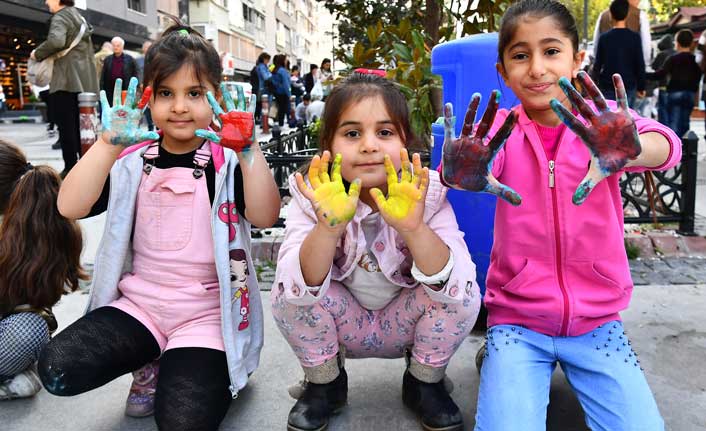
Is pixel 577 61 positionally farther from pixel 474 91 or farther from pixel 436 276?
pixel 436 276

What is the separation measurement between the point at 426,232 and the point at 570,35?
0.68 metres

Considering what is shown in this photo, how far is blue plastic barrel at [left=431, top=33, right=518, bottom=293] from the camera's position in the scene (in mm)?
2209

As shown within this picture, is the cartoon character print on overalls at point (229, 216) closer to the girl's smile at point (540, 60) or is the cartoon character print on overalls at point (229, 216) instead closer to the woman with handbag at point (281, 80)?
the girl's smile at point (540, 60)

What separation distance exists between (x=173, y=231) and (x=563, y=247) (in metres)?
1.15

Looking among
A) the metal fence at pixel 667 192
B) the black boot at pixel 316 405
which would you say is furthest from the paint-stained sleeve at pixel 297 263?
the metal fence at pixel 667 192

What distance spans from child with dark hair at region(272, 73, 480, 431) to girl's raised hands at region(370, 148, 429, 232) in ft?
0.28

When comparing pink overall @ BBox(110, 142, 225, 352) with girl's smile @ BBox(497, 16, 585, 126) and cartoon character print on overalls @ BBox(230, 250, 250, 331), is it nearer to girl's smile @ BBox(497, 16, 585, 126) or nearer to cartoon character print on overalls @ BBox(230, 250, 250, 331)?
cartoon character print on overalls @ BBox(230, 250, 250, 331)

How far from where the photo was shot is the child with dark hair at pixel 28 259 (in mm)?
1910

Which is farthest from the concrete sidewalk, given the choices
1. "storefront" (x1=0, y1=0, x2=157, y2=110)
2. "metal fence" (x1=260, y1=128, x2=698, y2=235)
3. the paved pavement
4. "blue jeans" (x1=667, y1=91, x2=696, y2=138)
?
"storefront" (x1=0, y1=0, x2=157, y2=110)

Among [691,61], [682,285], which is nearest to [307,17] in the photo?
[691,61]

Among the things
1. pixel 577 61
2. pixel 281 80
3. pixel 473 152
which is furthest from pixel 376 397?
pixel 281 80

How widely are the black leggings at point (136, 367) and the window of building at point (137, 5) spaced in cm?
2568

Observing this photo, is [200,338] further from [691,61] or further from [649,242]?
[691,61]

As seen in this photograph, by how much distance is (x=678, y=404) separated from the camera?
1.82 m
